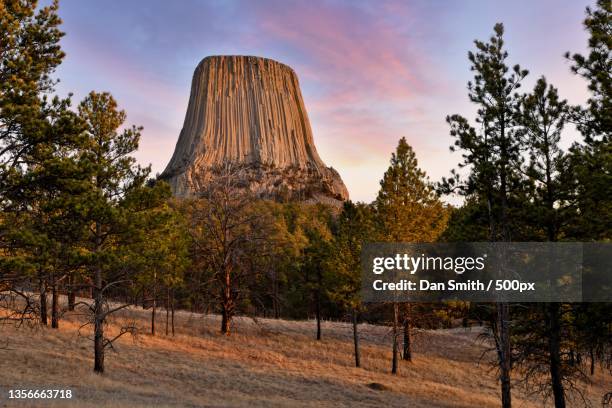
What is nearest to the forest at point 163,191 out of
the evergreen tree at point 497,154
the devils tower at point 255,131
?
the evergreen tree at point 497,154

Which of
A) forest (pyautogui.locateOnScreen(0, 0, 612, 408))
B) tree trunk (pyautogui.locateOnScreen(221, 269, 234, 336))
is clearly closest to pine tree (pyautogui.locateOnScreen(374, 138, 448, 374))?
forest (pyautogui.locateOnScreen(0, 0, 612, 408))

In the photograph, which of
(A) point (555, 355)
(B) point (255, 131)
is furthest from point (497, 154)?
(B) point (255, 131)

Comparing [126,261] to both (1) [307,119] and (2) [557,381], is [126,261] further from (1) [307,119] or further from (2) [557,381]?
(1) [307,119]

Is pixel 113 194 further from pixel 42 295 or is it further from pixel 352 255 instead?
pixel 352 255

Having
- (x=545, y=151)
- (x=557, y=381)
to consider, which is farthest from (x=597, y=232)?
(x=557, y=381)

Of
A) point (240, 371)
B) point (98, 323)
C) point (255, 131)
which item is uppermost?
point (255, 131)

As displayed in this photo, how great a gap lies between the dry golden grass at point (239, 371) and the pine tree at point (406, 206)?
4354 millimetres

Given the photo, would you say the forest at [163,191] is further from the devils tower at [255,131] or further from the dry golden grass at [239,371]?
the devils tower at [255,131]

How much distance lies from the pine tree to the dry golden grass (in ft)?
14.3

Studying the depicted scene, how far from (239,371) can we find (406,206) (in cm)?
1350

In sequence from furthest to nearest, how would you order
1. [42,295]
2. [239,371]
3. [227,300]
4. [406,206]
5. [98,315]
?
[227,300] → [406,206] → [239,371] → [98,315] → [42,295]

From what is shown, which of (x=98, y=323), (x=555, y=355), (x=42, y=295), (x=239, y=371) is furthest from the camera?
(x=239, y=371)

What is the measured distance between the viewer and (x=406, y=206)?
29.7 metres

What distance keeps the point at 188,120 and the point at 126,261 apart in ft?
508
